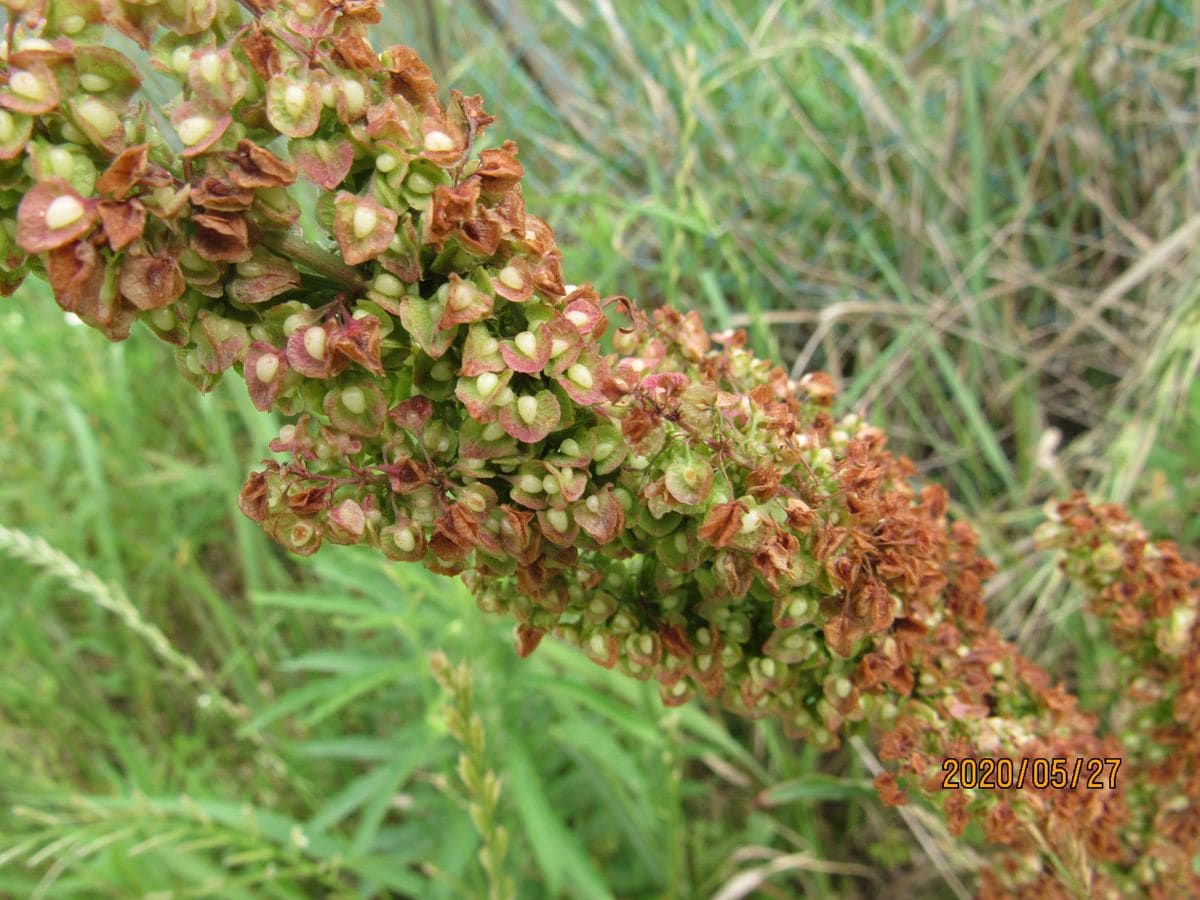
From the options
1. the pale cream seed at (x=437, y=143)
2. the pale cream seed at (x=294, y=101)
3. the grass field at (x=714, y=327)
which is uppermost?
the pale cream seed at (x=437, y=143)

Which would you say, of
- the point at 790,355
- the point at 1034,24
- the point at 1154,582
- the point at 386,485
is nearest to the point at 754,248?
the point at 790,355

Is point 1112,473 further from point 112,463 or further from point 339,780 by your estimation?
point 112,463

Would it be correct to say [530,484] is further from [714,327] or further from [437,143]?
[714,327]

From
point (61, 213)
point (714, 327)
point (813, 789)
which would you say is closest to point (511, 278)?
point (61, 213)

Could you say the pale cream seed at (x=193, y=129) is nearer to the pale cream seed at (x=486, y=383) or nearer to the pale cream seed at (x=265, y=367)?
the pale cream seed at (x=265, y=367)

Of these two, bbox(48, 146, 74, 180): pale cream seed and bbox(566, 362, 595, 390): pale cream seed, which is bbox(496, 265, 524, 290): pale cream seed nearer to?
bbox(566, 362, 595, 390): pale cream seed
